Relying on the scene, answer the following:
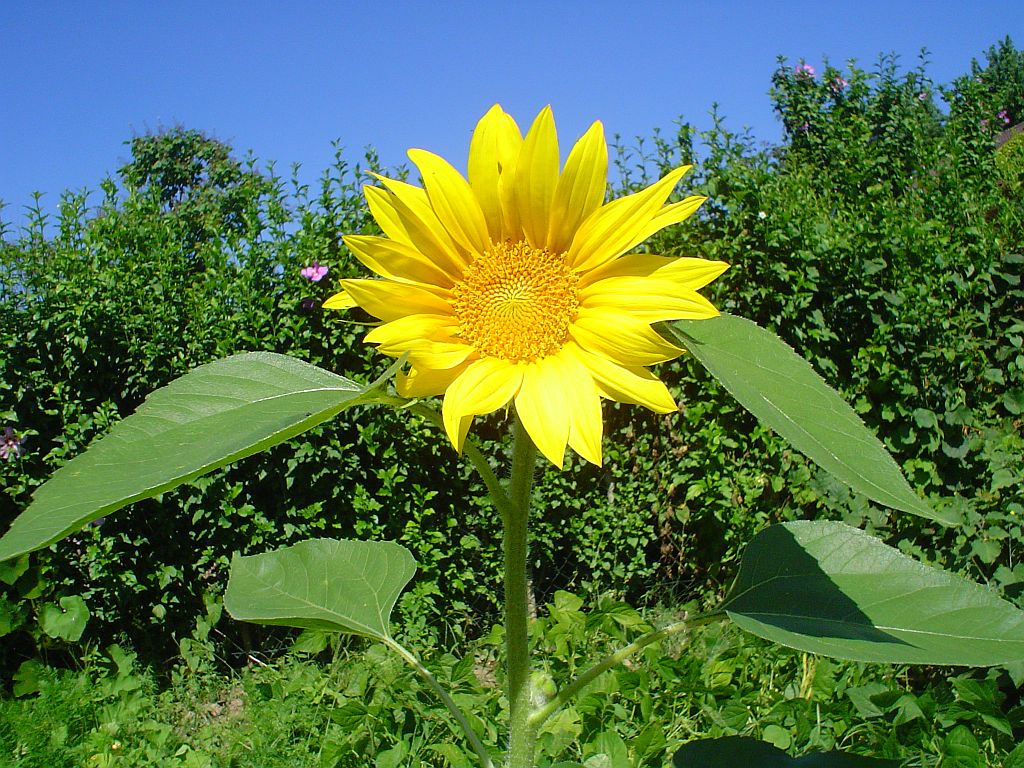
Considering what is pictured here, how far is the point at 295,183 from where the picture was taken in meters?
4.18

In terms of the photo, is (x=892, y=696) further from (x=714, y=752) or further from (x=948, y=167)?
(x=948, y=167)

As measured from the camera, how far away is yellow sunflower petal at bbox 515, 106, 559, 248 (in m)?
0.74

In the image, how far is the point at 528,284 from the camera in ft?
2.64

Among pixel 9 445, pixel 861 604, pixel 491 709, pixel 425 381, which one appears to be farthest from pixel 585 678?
pixel 9 445

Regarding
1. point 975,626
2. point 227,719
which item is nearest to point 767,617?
point 975,626

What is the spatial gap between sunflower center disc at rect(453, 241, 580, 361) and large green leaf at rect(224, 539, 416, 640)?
1.28 feet

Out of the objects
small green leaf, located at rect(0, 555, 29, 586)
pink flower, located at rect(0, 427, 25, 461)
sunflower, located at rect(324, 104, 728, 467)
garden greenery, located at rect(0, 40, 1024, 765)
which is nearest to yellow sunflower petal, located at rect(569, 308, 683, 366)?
sunflower, located at rect(324, 104, 728, 467)

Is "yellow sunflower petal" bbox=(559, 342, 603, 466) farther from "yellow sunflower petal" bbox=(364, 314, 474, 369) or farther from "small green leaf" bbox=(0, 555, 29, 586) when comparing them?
"small green leaf" bbox=(0, 555, 29, 586)

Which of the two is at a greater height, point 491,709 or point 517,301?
point 517,301

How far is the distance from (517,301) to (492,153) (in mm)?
133

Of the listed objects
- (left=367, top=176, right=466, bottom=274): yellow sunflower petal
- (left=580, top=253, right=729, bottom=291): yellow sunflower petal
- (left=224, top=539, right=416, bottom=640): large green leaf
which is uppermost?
(left=367, top=176, right=466, bottom=274): yellow sunflower petal

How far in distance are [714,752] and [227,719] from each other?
313 centimetres

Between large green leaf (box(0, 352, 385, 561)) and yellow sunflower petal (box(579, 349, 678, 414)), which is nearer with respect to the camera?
large green leaf (box(0, 352, 385, 561))

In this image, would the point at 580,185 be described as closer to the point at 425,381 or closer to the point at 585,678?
the point at 425,381
